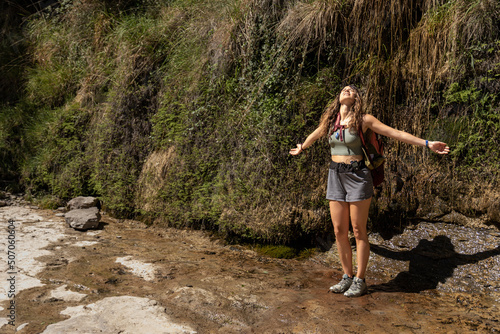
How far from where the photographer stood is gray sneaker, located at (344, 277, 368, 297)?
11.5ft

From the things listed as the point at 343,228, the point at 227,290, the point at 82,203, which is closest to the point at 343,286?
the point at 343,228

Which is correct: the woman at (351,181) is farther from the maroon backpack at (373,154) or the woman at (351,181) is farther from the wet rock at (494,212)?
the wet rock at (494,212)

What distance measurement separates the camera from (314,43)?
15.9 ft

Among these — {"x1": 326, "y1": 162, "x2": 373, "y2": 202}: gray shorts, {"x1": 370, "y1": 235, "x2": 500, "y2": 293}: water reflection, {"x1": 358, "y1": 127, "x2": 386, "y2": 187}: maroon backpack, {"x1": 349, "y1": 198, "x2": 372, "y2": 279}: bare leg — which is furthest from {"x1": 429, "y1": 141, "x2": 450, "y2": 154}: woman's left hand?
{"x1": 370, "y1": 235, "x2": 500, "y2": 293}: water reflection

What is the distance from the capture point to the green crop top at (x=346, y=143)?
354 cm

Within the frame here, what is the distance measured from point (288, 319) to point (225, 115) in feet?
9.72

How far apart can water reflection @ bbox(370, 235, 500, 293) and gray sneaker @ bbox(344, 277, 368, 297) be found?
0.22m

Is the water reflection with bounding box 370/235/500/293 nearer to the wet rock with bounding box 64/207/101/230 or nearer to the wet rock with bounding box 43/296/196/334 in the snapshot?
the wet rock with bounding box 43/296/196/334

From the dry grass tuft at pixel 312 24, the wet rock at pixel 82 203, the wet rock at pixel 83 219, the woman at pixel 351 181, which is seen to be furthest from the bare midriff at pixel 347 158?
the wet rock at pixel 82 203

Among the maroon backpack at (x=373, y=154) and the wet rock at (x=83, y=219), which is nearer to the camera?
the maroon backpack at (x=373, y=154)

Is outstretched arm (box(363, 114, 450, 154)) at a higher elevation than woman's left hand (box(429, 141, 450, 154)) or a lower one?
higher

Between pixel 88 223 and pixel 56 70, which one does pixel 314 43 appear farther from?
pixel 56 70

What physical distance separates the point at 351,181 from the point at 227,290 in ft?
4.84

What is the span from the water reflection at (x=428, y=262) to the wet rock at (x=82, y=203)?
4.25 meters
